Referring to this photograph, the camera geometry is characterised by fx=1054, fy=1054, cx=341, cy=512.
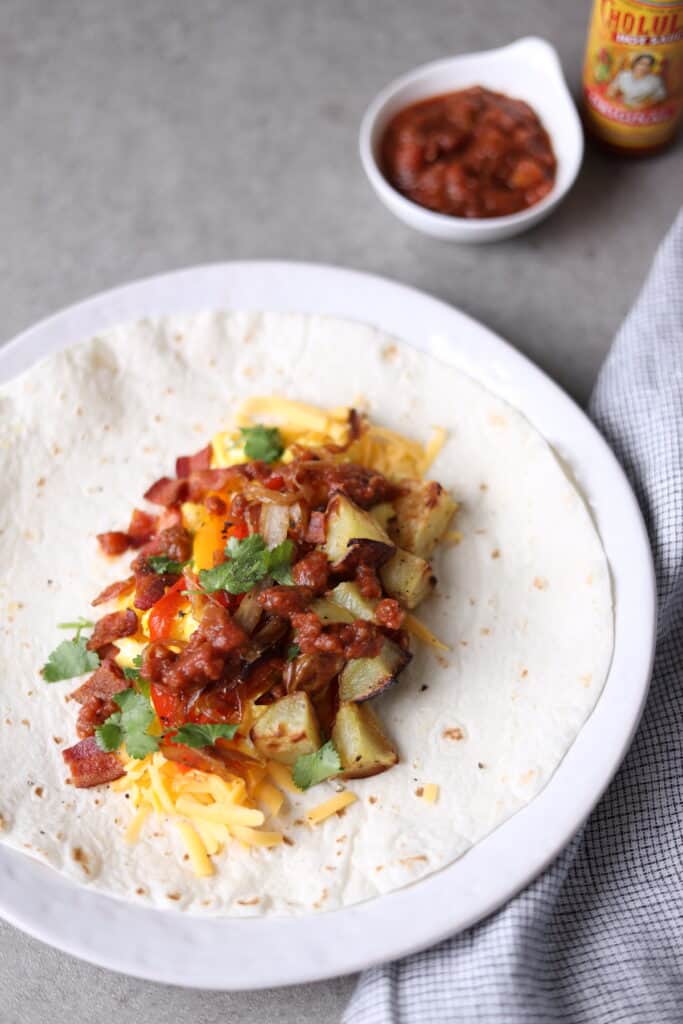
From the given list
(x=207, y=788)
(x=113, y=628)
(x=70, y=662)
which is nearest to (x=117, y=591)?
(x=113, y=628)

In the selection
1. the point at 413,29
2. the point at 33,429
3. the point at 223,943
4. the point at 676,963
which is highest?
the point at 413,29

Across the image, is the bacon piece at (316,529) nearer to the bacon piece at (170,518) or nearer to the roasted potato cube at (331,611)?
the roasted potato cube at (331,611)

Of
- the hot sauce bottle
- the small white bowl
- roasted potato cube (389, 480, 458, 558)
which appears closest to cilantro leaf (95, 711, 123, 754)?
roasted potato cube (389, 480, 458, 558)

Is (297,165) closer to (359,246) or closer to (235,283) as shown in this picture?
(359,246)

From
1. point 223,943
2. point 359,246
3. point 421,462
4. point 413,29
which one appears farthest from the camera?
point 413,29

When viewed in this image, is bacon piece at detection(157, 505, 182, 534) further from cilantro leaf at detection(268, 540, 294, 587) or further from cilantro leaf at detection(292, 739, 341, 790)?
cilantro leaf at detection(292, 739, 341, 790)

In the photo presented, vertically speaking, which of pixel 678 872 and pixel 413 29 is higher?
pixel 413 29

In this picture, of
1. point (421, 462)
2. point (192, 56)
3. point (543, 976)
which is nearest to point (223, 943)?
point (543, 976)

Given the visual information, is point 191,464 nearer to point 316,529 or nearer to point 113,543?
point 113,543
